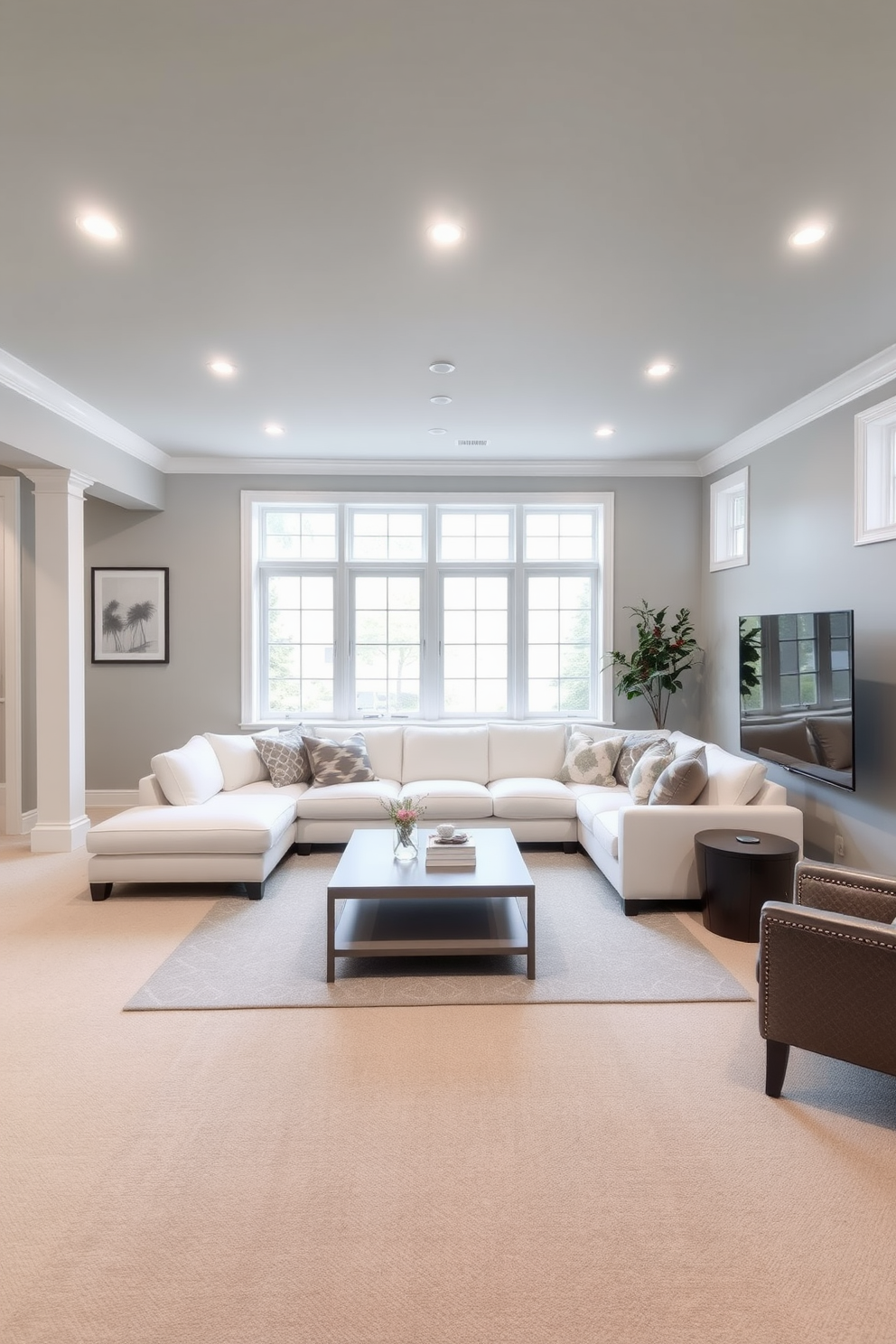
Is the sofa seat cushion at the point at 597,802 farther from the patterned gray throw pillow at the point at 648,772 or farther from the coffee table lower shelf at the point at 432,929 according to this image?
the coffee table lower shelf at the point at 432,929

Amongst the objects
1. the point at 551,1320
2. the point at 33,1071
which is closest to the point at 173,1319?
the point at 551,1320

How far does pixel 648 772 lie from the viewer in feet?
14.1

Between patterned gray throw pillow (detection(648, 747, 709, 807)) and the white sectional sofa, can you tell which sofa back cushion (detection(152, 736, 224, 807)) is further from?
patterned gray throw pillow (detection(648, 747, 709, 807))

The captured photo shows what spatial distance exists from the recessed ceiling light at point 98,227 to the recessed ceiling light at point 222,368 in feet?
3.96

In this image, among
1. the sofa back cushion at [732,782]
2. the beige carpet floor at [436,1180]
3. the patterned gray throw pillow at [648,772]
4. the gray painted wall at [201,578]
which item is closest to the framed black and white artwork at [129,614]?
the gray painted wall at [201,578]

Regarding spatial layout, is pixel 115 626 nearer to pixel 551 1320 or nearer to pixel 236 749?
pixel 236 749

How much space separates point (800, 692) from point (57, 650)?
460 centimetres

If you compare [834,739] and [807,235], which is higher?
[807,235]

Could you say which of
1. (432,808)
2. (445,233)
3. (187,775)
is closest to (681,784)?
(432,808)

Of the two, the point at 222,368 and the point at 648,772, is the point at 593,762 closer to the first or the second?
the point at 648,772

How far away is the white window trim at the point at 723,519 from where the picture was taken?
17.3 ft

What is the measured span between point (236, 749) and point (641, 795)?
2812 millimetres

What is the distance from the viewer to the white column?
4.64 metres

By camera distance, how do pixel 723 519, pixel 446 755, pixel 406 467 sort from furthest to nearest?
pixel 406 467 < pixel 723 519 < pixel 446 755
